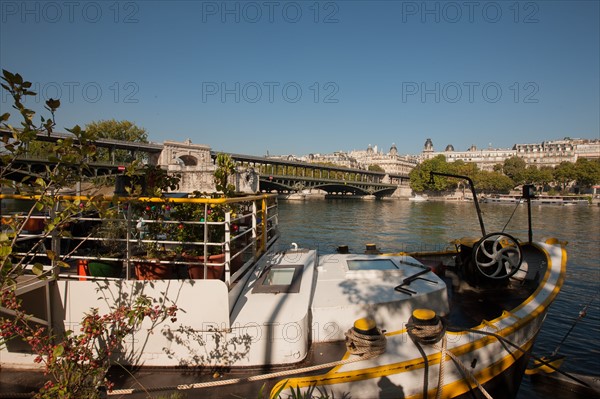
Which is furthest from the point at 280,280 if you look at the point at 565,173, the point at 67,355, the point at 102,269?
the point at 565,173

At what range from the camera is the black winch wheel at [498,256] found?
22.5ft

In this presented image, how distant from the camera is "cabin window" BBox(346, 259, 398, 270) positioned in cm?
643

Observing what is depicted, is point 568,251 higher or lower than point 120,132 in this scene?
lower

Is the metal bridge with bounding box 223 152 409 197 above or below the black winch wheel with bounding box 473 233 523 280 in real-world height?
above

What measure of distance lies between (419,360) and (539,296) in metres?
3.69

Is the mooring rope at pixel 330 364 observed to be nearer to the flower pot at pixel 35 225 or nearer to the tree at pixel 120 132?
the flower pot at pixel 35 225

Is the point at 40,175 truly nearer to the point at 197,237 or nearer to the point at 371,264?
the point at 197,237

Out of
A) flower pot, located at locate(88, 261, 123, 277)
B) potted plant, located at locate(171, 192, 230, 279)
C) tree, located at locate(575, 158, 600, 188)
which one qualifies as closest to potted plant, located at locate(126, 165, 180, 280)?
potted plant, located at locate(171, 192, 230, 279)

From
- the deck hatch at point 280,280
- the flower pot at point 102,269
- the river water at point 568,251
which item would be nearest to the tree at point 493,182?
the river water at point 568,251

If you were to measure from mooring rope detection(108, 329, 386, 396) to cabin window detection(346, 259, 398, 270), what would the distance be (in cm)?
207

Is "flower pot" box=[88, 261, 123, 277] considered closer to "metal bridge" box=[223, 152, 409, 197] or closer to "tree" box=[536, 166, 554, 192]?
"metal bridge" box=[223, 152, 409, 197]

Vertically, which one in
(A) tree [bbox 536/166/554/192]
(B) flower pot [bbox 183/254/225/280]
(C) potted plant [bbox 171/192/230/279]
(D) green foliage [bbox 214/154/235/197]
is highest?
(A) tree [bbox 536/166/554/192]

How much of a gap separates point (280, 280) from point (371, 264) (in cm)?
203

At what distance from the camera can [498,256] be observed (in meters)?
6.85
